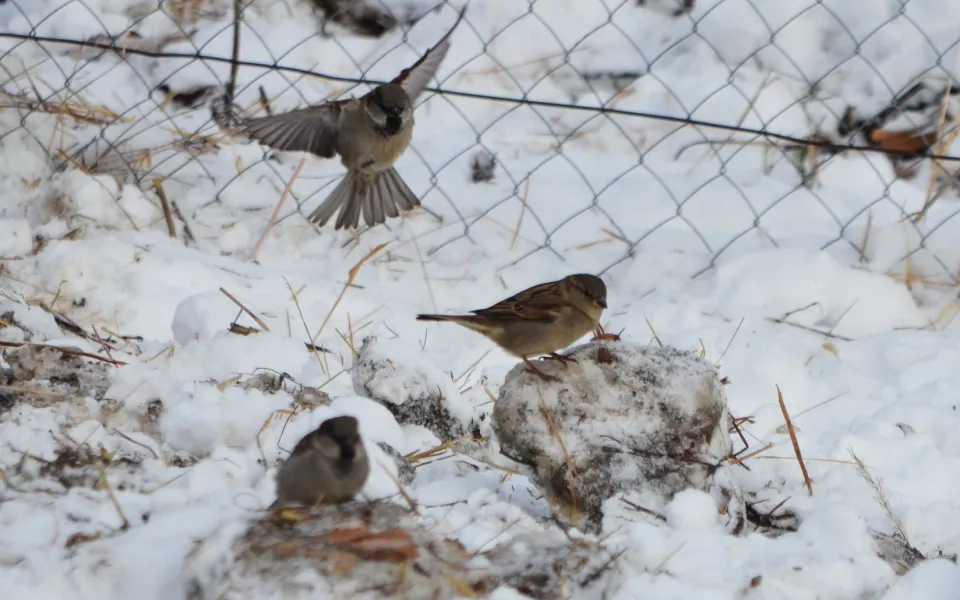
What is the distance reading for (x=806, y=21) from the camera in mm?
6016

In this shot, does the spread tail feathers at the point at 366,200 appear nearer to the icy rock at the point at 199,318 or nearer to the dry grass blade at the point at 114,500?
the icy rock at the point at 199,318

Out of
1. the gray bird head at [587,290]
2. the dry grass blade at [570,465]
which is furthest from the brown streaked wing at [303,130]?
the dry grass blade at [570,465]

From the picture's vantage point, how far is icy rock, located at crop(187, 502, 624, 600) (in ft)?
6.66

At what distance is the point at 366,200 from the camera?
172 inches

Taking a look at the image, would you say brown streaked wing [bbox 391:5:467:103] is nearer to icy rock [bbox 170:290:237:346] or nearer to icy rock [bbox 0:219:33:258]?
icy rock [bbox 170:290:237:346]

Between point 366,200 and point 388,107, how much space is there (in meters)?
0.60

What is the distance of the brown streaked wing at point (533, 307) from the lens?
327 cm

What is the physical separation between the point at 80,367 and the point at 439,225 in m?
2.04

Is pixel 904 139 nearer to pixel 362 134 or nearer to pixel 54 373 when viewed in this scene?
pixel 362 134

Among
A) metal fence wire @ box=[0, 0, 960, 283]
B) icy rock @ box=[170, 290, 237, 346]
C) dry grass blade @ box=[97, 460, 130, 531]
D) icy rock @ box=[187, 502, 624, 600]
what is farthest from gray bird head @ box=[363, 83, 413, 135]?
icy rock @ box=[187, 502, 624, 600]

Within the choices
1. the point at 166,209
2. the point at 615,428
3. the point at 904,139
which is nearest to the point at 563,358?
the point at 615,428

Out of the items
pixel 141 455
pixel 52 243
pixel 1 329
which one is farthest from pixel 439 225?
pixel 141 455

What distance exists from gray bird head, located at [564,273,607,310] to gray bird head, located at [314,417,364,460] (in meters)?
1.00

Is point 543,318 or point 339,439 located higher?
point 543,318
